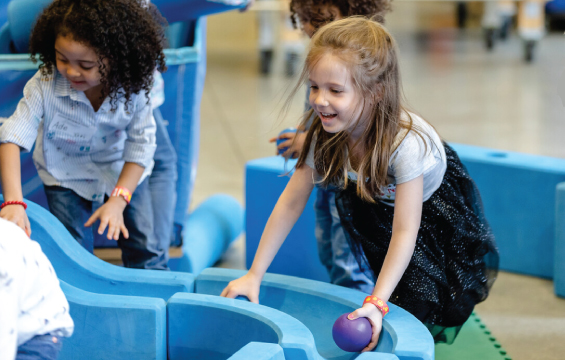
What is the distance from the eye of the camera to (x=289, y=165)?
171 cm

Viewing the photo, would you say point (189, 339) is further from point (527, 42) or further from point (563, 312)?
point (527, 42)

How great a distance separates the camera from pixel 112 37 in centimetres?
122

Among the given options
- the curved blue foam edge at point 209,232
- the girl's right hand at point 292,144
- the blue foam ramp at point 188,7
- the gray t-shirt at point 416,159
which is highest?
the blue foam ramp at point 188,7

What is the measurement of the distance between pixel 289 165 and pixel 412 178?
0.65 meters

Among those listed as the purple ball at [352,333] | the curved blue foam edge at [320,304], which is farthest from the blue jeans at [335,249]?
the purple ball at [352,333]

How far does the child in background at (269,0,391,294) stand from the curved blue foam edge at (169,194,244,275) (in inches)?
13.3

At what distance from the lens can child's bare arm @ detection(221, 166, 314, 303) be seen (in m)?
1.10

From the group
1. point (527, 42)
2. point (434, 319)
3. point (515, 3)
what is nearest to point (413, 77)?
point (527, 42)

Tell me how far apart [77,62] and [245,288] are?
1.60 feet

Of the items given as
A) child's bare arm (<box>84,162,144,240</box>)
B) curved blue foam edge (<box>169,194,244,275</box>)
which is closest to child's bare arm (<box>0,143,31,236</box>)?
child's bare arm (<box>84,162,144,240</box>)

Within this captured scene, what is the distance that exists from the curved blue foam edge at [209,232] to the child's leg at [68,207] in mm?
330

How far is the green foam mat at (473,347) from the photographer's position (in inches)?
53.9

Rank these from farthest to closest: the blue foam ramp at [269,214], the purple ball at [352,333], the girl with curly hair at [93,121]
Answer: the blue foam ramp at [269,214] < the girl with curly hair at [93,121] < the purple ball at [352,333]

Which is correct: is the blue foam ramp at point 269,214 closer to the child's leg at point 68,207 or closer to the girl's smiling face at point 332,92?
the child's leg at point 68,207
